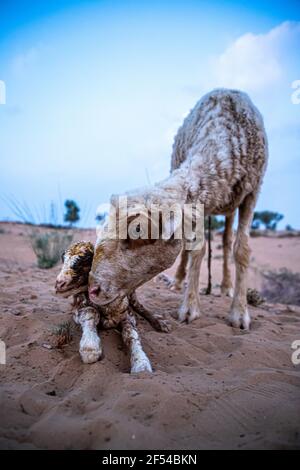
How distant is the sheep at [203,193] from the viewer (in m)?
2.03

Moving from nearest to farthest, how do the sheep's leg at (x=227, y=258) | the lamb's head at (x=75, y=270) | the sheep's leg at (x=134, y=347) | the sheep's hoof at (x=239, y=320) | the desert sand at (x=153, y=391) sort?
1. the desert sand at (x=153, y=391)
2. the sheep's leg at (x=134, y=347)
3. the lamb's head at (x=75, y=270)
4. the sheep's hoof at (x=239, y=320)
5. the sheep's leg at (x=227, y=258)

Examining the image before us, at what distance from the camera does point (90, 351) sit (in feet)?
6.66

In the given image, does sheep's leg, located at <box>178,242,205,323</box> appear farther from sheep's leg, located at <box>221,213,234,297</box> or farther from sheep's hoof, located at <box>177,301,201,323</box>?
sheep's leg, located at <box>221,213,234,297</box>

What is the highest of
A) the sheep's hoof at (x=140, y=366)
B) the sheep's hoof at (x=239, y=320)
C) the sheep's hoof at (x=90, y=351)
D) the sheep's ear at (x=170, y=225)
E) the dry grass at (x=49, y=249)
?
the sheep's ear at (x=170, y=225)

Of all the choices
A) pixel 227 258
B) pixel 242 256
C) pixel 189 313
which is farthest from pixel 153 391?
pixel 227 258

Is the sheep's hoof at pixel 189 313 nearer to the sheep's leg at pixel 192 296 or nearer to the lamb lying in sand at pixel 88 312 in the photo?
the sheep's leg at pixel 192 296

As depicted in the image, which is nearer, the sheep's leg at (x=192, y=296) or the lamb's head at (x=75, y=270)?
the lamb's head at (x=75, y=270)

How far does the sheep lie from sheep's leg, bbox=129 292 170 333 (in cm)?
54

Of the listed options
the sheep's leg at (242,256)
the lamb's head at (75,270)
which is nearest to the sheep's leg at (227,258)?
→ the sheep's leg at (242,256)

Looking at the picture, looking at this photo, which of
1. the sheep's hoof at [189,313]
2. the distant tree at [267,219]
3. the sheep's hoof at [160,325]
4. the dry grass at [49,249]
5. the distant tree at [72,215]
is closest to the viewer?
the sheep's hoof at [160,325]

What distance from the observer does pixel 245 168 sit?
314 centimetres

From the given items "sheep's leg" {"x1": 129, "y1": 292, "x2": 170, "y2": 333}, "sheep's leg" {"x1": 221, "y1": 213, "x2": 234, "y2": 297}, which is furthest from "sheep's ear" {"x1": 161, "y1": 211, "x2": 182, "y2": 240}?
"sheep's leg" {"x1": 221, "y1": 213, "x2": 234, "y2": 297}

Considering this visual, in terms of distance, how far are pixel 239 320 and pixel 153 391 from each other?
6.40ft

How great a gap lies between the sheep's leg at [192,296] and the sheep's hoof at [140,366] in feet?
4.88
